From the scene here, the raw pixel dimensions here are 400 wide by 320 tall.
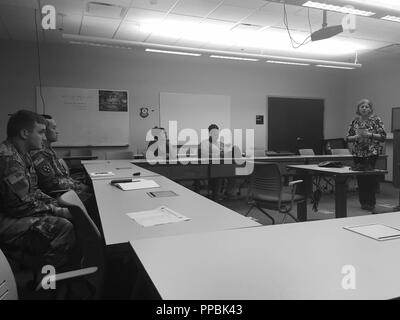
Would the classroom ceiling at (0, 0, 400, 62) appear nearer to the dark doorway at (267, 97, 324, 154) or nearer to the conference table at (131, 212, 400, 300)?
the dark doorway at (267, 97, 324, 154)

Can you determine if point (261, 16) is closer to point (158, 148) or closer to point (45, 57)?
point (158, 148)

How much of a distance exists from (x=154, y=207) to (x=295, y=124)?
743 centimetres

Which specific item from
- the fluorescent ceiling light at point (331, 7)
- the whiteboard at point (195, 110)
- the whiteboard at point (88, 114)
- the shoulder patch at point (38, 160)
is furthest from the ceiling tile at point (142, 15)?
the shoulder patch at point (38, 160)

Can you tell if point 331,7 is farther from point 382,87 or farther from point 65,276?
point 382,87

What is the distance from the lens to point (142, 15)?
4.85m

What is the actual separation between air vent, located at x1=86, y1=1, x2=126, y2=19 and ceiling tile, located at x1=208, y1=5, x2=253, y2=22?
1.36 metres

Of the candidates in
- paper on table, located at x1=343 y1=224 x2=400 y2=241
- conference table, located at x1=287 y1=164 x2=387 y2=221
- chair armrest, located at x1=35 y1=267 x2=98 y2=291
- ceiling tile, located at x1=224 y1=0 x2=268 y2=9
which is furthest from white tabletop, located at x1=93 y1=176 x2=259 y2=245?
ceiling tile, located at x1=224 y1=0 x2=268 y2=9

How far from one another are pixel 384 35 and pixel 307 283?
20.9 ft

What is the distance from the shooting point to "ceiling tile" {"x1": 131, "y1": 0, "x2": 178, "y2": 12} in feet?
14.2

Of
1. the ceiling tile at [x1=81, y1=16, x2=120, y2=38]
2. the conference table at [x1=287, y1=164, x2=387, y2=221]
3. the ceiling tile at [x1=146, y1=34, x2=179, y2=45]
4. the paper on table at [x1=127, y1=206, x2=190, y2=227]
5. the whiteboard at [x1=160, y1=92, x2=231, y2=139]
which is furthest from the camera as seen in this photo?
the whiteboard at [x1=160, y1=92, x2=231, y2=139]

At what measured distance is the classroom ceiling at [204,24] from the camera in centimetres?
445

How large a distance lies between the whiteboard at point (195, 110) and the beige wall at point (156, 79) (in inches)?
A: 5.5

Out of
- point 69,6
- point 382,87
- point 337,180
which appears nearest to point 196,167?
point 337,180
